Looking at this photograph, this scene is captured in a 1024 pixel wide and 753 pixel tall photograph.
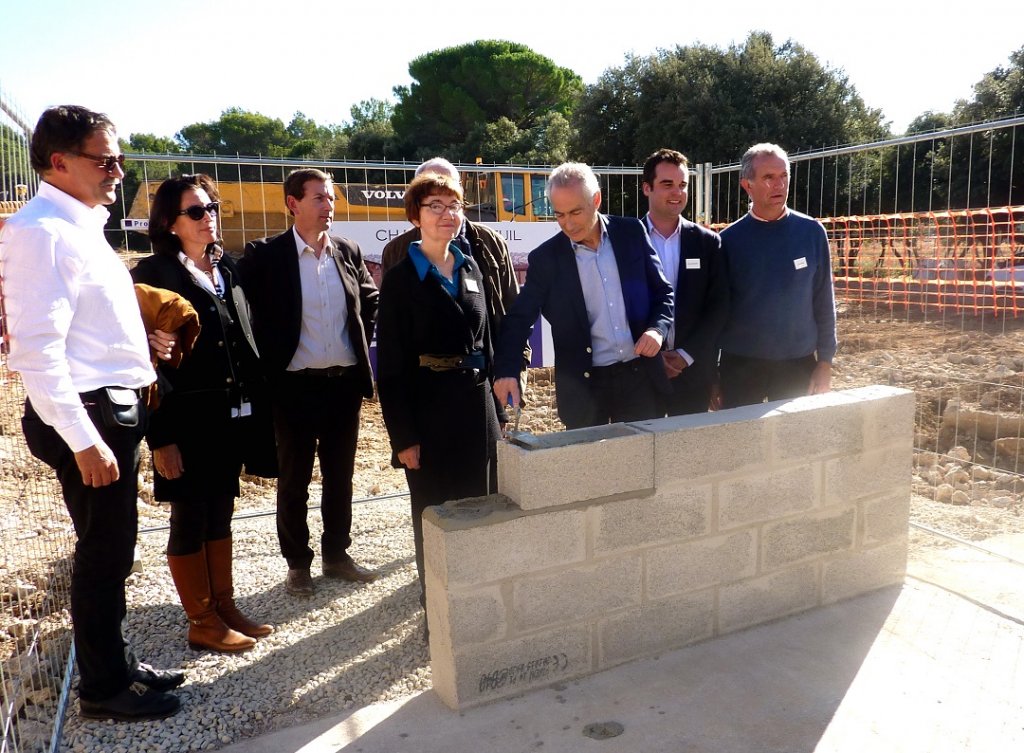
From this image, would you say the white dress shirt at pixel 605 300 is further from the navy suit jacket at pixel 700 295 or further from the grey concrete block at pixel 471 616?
the grey concrete block at pixel 471 616

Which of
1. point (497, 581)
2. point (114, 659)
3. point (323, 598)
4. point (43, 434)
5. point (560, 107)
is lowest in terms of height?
point (323, 598)

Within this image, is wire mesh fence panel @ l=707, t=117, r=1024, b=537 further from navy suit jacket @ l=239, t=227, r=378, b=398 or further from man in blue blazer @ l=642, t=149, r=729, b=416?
navy suit jacket @ l=239, t=227, r=378, b=398

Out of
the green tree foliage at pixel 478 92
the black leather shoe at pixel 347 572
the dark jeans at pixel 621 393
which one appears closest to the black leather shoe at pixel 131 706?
the black leather shoe at pixel 347 572

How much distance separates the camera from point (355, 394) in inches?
155

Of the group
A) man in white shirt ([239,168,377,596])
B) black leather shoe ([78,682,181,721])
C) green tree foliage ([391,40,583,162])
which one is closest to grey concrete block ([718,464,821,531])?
man in white shirt ([239,168,377,596])

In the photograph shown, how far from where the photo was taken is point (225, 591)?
11.6ft

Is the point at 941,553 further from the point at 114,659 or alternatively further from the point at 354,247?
the point at 114,659

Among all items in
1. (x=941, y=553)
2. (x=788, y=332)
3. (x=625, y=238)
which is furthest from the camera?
(x=941, y=553)

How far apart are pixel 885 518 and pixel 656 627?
1.23 m

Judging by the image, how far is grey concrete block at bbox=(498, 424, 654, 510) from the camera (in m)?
2.75

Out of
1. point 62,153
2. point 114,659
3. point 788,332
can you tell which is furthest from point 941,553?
point 62,153

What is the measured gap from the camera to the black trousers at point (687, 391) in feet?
12.5

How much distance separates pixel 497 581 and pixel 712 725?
0.82m

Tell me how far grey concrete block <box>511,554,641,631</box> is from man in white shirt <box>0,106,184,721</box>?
1295mm
